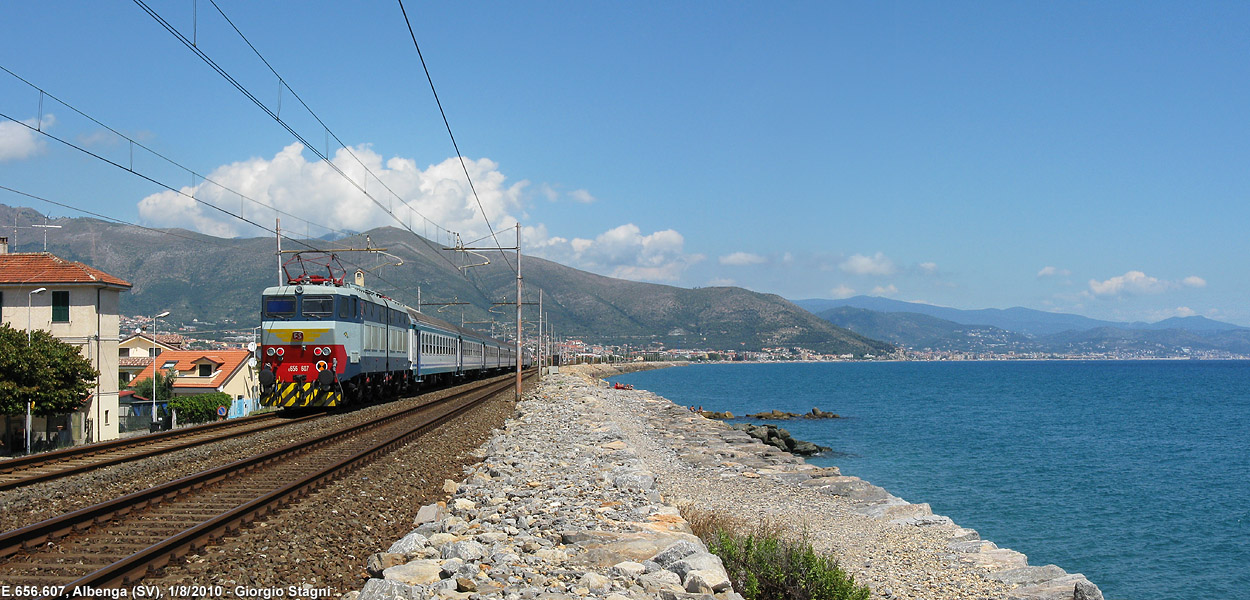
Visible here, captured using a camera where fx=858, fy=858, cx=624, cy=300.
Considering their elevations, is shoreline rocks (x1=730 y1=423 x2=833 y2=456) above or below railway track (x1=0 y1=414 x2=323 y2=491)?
below

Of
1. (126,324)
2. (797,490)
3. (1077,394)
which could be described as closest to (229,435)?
(797,490)

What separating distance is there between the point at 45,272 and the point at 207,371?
100ft

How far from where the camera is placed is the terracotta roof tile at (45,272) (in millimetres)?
29516

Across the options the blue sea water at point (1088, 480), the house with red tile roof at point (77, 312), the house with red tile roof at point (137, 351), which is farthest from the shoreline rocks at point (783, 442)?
the house with red tile roof at point (137, 351)

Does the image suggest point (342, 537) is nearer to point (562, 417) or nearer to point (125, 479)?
point (125, 479)

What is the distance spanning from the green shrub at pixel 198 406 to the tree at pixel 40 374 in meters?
17.3

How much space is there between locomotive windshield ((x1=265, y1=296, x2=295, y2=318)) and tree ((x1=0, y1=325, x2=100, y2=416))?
5949 millimetres

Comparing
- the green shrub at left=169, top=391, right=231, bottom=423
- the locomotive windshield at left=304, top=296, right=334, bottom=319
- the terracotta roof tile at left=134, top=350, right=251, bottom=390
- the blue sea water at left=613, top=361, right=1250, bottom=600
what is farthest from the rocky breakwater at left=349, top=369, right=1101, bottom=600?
the terracotta roof tile at left=134, top=350, right=251, bottom=390

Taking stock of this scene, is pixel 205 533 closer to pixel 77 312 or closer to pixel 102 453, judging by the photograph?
pixel 102 453

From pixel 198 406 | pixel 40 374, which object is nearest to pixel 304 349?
pixel 40 374

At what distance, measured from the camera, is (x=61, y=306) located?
2955 cm

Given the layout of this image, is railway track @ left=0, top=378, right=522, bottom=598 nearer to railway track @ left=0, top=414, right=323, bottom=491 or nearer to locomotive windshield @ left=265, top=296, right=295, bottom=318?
railway track @ left=0, top=414, right=323, bottom=491

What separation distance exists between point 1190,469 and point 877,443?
13.5 metres

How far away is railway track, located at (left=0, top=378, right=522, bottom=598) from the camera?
22.5ft
